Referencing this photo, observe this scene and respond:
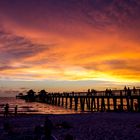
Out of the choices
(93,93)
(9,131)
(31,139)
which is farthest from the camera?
(93,93)

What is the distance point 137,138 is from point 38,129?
20.2 ft

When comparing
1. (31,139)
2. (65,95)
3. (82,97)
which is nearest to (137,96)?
(82,97)

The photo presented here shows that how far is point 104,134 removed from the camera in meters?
17.9

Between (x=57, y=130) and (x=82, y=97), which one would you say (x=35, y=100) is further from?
(x=57, y=130)

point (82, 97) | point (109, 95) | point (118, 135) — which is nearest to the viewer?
point (118, 135)

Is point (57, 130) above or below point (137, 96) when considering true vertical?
below

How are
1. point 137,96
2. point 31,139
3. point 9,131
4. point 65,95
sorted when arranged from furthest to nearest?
1. point 65,95
2. point 137,96
3. point 9,131
4. point 31,139

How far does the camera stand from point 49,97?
4026 inches

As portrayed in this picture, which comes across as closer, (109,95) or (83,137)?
(83,137)

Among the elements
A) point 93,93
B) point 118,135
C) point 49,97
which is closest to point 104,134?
point 118,135

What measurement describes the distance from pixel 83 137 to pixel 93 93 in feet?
137

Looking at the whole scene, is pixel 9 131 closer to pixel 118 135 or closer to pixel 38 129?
pixel 38 129

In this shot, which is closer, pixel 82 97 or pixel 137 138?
pixel 137 138

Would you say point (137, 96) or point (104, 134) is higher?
point (137, 96)
